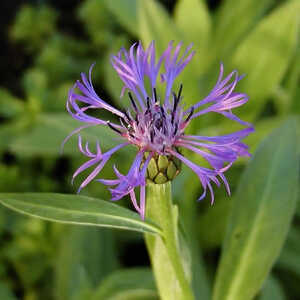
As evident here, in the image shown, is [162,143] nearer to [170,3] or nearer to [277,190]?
[277,190]

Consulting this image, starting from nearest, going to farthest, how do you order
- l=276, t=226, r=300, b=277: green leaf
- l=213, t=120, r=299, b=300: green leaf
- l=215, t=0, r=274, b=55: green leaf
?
l=213, t=120, r=299, b=300: green leaf < l=276, t=226, r=300, b=277: green leaf < l=215, t=0, r=274, b=55: green leaf

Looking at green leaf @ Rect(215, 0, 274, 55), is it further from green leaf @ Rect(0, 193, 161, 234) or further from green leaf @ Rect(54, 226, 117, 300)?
Answer: green leaf @ Rect(0, 193, 161, 234)

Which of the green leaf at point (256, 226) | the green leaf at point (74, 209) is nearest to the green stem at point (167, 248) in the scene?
the green leaf at point (74, 209)

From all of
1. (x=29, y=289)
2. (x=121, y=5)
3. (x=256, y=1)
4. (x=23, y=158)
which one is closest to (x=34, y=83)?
(x=23, y=158)

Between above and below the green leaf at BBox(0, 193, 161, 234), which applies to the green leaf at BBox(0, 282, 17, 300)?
below

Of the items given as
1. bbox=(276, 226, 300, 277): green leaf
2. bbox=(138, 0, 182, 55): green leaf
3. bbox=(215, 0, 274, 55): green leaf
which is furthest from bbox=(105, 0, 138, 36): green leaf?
bbox=(276, 226, 300, 277): green leaf
